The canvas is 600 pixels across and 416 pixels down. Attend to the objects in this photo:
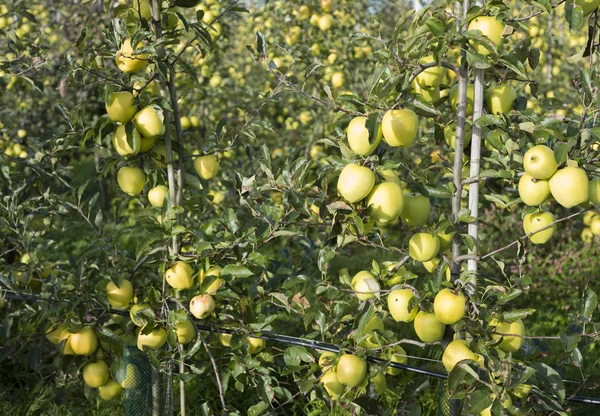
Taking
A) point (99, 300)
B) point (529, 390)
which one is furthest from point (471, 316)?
point (99, 300)

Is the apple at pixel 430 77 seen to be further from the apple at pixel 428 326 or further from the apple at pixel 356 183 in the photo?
the apple at pixel 428 326

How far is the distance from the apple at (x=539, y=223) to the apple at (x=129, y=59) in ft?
3.04

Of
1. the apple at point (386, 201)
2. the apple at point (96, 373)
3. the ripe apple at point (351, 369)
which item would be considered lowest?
the apple at point (96, 373)

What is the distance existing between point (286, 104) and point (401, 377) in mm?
2410

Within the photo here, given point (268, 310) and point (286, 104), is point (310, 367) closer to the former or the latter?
point (268, 310)

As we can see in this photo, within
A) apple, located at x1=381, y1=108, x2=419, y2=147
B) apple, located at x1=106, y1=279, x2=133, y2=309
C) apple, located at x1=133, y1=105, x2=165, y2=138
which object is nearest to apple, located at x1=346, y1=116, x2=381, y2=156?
apple, located at x1=381, y1=108, x2=419, y2=147

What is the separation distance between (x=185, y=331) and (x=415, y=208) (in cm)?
64

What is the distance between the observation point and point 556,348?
9.11ft

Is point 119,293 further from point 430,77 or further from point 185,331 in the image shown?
point 430,77

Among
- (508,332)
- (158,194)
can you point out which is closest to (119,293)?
(158,194)

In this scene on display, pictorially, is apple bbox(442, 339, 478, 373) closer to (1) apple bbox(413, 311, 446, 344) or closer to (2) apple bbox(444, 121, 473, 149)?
(1) apple bbox(413, 311, 446, 344)

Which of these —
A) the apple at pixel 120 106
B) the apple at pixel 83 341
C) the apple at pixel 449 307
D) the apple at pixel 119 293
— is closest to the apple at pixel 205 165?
the apple at pixel 120 106

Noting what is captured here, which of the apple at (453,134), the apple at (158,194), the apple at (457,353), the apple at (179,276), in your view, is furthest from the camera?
the apple at (158,194)

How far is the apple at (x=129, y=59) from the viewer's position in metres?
1.50
